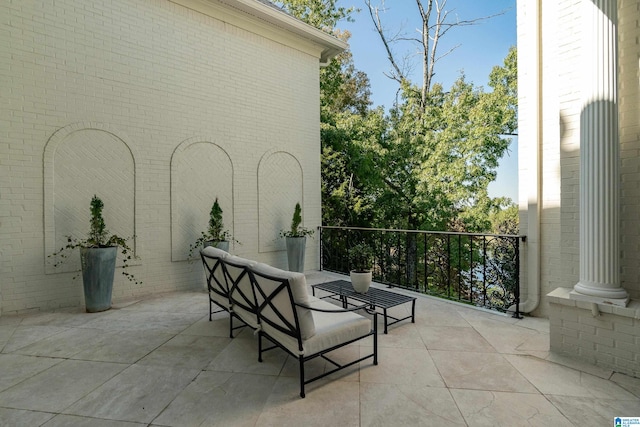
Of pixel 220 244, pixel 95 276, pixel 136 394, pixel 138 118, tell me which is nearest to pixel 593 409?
pixel 136 394

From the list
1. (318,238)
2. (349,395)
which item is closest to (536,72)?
(349,395)

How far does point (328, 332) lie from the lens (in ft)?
7.41

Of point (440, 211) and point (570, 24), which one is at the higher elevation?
point (570, 24)

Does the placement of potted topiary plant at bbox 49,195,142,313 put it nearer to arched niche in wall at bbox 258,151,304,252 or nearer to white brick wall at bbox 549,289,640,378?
arched niche in wall at bbox 258,151,304,252

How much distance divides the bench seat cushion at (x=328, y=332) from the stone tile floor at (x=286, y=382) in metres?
0.27

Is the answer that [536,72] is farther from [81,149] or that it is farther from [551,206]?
[81,149]

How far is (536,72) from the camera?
11.7 feet

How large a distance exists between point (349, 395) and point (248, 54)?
5.70m

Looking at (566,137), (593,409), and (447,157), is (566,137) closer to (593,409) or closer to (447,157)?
(593,409)

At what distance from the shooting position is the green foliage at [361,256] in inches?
200

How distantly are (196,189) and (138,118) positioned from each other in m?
1.30

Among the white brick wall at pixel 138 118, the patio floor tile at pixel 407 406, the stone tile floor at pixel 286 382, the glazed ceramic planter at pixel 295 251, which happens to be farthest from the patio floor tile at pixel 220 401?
the glazed ceramic planter at pixel 295 251

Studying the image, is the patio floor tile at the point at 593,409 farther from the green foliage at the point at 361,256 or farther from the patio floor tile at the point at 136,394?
the green foliage at the point at 361,256

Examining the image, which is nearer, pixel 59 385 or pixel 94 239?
pixel 59 385
